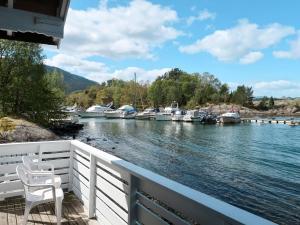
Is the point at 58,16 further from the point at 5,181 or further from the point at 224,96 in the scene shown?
the point at 224,96

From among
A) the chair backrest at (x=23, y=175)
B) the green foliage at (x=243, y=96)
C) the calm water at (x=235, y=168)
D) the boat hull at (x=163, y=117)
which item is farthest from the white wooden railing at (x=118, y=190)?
the green foliage at (x=243, y=96)

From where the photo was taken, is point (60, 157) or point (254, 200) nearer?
point (60, 157)

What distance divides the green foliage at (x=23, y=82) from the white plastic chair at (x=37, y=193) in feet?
72.0

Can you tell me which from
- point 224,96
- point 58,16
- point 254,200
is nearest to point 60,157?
point 58,16

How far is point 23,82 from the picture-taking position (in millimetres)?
24703

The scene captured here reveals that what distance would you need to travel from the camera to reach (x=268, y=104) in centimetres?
9144

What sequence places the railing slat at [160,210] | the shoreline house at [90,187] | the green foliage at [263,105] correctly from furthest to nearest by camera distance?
the green foliage at [263,105]
the railing slat at [160,210]
the shoreline house at [90,187]

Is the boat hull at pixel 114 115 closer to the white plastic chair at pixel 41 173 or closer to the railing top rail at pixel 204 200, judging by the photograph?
the white plastic chair at pixel 41 173

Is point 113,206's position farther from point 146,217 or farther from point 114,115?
point 114,115

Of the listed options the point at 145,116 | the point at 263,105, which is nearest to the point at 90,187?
the point at 145,116

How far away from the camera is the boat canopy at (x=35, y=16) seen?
3.14 metres

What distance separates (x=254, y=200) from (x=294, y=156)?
1290 cm

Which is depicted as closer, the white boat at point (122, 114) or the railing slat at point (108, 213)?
the railing slat at point (108, 213)

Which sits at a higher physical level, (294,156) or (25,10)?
(25,10)
